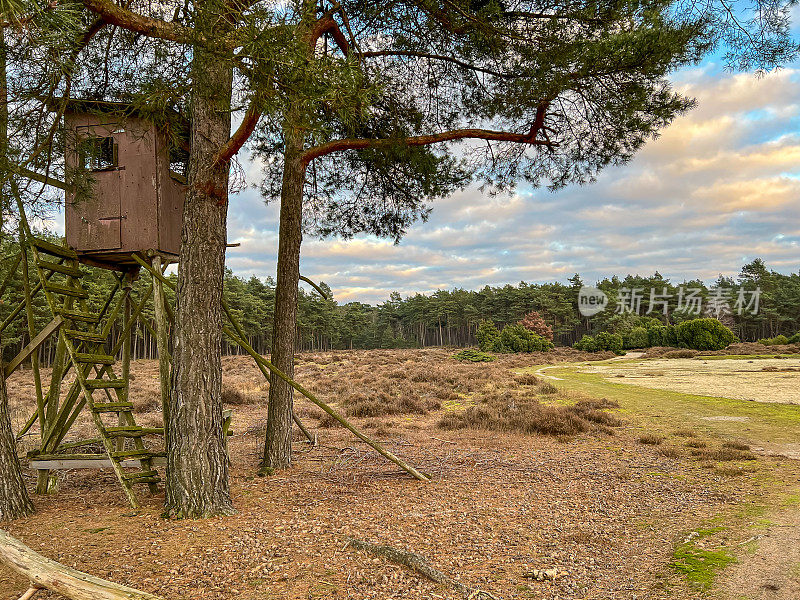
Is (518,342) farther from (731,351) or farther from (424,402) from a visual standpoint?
(424,402)

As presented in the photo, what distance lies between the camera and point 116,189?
7156 millimetres

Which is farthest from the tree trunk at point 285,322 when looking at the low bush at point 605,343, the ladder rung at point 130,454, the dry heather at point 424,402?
the low bush at point 605,343

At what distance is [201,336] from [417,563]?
3.12 meters

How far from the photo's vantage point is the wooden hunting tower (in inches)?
277

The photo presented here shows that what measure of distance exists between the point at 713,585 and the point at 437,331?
8385 centimetres

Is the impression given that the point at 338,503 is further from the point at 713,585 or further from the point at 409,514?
the point at 713,585

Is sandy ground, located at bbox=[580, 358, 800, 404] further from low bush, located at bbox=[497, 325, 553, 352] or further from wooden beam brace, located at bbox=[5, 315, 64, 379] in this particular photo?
low bush, located at bbox=[497, 325, 553, 352]

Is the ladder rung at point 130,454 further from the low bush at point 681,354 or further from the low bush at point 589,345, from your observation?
the low bush at point 589,345

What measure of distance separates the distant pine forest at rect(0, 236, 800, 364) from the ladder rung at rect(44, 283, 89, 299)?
44.1 meters

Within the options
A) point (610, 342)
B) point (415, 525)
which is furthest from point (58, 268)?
point (610, 342)

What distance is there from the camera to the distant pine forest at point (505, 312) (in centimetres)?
5931

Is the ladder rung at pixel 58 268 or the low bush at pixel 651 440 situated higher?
the ladder rung at pixel 58 268

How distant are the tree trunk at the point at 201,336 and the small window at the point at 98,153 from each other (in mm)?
2438

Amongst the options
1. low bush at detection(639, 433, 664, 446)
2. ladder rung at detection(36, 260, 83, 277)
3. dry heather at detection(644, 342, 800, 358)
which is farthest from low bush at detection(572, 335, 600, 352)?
ladder rung at detection(36, 260, 83, 277)
